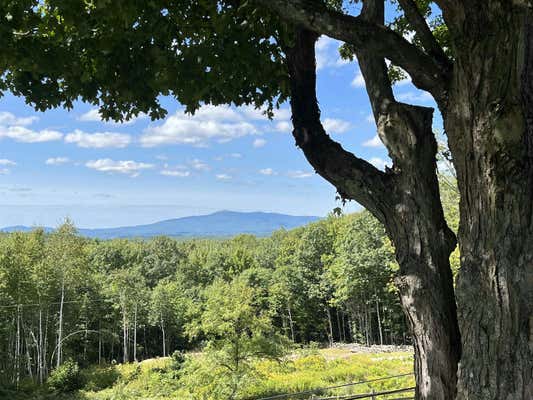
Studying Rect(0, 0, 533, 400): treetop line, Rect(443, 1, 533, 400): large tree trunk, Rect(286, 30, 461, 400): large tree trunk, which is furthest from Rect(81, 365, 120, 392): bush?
Rect(443, 1, 533, 400): large tree trunk

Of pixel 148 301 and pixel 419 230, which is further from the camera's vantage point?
pixel 148 301

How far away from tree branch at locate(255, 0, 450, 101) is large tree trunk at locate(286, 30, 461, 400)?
18 centimetres

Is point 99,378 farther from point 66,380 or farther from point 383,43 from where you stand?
point 383,43

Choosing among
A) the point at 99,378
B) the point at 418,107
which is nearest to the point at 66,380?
the point at 99,378

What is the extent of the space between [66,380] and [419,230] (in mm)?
34331

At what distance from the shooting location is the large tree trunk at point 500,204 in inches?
82.7

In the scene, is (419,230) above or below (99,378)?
above

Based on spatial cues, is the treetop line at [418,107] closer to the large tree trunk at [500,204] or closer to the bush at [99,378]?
the large tree trunk at [500,204]

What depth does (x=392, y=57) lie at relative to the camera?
2.57m

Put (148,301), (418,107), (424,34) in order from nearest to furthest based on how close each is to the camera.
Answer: (418,107), (424,34), (148,301)

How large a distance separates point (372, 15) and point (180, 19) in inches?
63.5

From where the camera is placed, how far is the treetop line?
2133mm

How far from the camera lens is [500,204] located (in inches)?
85.2

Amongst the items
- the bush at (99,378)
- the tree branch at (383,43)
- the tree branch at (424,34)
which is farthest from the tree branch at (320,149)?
the bush at (99,378)
